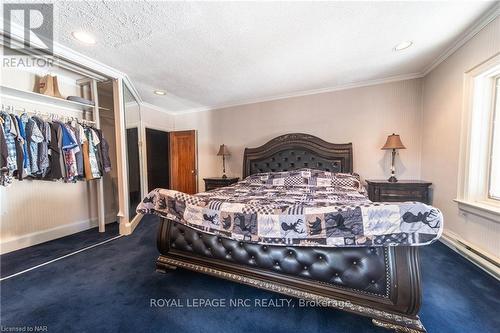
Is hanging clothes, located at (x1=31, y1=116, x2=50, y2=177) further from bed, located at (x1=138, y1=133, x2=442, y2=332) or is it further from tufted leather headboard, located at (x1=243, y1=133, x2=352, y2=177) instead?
tufted leather headboard, located at (x1=243, y1=133, x2=352, y2=177)

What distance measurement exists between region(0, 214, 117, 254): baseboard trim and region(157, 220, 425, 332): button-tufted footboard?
7.41ft

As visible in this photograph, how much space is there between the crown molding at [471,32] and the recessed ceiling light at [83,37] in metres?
3.67

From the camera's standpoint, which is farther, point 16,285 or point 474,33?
point 474,33

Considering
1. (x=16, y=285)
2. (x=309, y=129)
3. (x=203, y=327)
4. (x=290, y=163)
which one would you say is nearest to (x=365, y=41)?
(x=309, y=129)

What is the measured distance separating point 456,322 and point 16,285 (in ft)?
11.5

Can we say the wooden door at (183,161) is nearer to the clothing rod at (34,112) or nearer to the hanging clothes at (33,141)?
the clothing rod at (34,112)

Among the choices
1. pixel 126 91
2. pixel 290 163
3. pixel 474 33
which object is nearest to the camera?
pixel 474 33

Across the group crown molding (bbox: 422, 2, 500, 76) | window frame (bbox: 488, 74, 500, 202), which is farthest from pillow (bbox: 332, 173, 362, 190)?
crown molding (bbox: 422, 2, 500, 76)

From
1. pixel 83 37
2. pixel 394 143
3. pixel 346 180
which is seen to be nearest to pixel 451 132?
pixel 394 143

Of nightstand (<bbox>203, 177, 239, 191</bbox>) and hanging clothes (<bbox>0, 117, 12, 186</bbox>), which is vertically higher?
hanging clothes (<bbox>0, 117, 12, 186</bbox>)

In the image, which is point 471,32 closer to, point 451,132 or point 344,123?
point 451,132

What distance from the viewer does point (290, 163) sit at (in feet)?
12.0

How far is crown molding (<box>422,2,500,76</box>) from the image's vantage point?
5.66 feet

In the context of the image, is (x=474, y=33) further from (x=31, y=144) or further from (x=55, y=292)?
(x=31, y=144)
